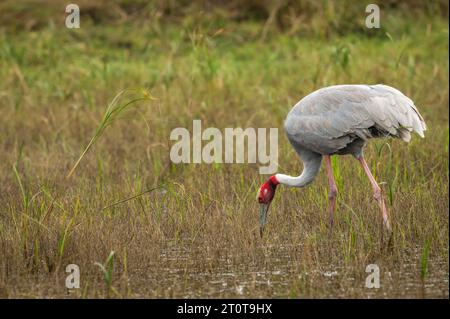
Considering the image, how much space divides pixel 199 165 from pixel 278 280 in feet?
7.66

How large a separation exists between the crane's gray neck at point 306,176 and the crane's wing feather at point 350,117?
127mm

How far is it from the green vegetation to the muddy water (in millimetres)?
13

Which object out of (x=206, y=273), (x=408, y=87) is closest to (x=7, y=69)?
(x=408, y=87)

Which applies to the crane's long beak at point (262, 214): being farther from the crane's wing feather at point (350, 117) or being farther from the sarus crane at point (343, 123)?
the crane's wing feather at point (350, 117)

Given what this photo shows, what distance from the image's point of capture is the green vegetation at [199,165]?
17.3 feet

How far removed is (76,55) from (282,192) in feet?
17.8

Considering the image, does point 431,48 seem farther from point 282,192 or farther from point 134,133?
point 282,192

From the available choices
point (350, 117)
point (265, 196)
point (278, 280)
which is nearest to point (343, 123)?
point (350, 117)

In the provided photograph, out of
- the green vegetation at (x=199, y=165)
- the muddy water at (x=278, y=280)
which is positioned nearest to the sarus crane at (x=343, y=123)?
the green vegetation at (x=199, y=165)

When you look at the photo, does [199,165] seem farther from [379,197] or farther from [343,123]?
[379,197]

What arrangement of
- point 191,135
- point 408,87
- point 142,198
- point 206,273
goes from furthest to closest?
point 408,87 → point 191,135 → point 142,198 → point 206,273
